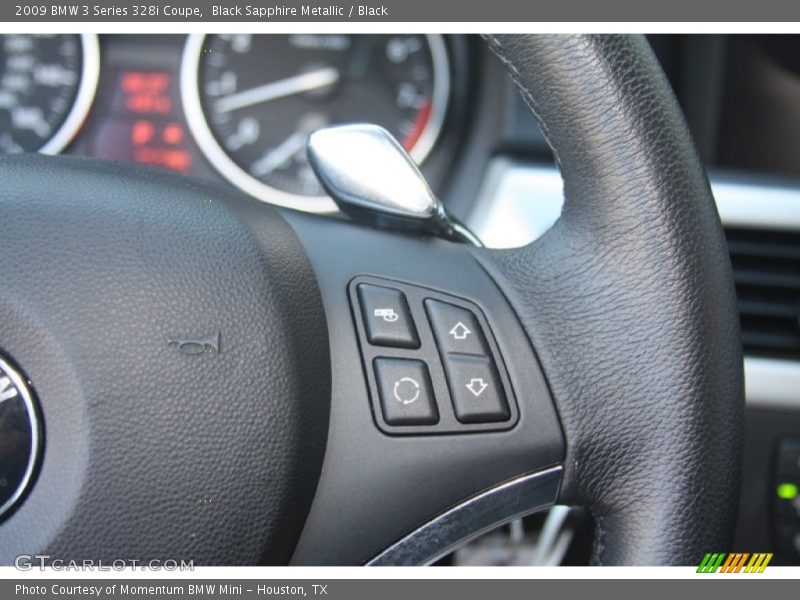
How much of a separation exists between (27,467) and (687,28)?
816 mm

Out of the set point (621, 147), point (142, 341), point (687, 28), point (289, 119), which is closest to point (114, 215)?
point (142, 341)

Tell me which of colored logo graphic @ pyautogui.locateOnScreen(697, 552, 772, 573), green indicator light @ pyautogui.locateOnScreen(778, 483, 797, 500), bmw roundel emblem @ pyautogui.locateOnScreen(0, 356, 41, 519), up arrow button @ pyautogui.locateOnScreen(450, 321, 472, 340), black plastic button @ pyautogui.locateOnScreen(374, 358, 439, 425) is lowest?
green indicator light @ pyautogui.locateOnScreen(778, 483, 797, 500)

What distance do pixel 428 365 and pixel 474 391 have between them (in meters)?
0.04

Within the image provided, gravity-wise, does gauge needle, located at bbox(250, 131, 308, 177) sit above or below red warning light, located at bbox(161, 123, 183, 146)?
below

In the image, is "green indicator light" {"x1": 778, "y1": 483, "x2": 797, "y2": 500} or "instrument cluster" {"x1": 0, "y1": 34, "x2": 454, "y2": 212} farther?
"instrument cluster" {"x1": 0, "y1": 34, "x2": 454, "y2": 212}

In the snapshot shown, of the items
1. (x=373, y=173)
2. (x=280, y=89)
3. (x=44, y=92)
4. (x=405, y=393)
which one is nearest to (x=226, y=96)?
(x=280, y=89)

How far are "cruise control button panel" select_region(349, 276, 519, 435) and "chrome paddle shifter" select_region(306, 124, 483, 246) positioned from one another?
6cm

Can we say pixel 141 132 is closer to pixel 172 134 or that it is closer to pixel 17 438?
pixel 172 134

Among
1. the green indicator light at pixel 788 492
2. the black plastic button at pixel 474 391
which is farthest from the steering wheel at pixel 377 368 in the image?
the green indicator light at pixel 788 492

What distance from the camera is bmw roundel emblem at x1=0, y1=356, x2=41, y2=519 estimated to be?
0.62 metres

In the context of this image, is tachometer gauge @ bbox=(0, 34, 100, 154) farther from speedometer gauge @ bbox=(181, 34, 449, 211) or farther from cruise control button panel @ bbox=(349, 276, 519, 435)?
cruise control button panel @ bbox=(349, 276, 519, 435)

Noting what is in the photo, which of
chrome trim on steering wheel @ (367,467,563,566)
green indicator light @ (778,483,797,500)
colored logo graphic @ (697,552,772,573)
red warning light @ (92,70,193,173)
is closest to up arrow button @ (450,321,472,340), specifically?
chrome trim on steering wheel @ (367,467,563,566)

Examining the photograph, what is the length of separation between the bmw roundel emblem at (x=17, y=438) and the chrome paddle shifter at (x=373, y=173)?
10.5 inches

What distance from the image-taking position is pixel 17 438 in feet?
2.05
